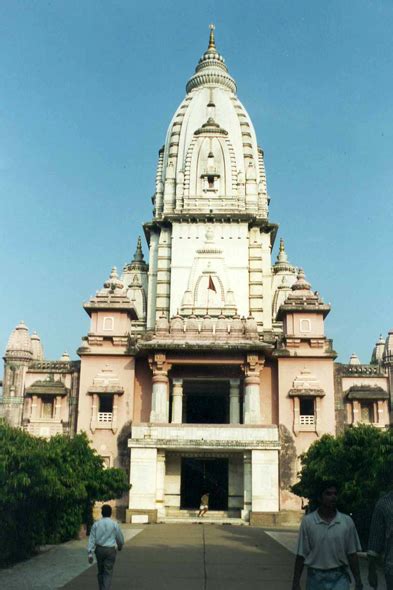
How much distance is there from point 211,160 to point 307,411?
65.1 feet

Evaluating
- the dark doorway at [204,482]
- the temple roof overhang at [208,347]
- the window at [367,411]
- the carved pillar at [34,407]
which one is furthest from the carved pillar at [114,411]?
the window at [367,411]

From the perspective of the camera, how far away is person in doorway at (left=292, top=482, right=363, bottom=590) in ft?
23.2

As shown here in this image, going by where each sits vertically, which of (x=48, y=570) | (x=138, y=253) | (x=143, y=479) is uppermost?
(x=138, y=253)

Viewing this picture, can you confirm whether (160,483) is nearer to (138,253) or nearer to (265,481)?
(265,481)

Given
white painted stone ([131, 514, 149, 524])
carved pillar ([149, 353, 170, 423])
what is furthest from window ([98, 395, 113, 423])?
white painted stone ([131, 514, 149, 524])

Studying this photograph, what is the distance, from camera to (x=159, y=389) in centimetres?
3231

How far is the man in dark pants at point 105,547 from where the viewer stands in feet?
34.3

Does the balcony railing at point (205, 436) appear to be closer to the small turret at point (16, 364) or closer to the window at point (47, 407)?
the window at point (47, 407)

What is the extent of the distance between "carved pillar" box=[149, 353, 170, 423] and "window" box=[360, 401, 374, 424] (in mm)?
10094

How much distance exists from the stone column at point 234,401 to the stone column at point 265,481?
2704 mm

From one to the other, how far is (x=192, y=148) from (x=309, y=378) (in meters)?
20.4

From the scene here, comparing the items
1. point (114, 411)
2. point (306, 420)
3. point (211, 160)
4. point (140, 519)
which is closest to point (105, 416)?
point (114, 411)

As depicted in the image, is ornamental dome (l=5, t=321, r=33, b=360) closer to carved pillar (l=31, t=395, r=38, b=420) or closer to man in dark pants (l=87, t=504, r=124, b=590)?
carved pillar (l=31, t=395, r=38, b=420)

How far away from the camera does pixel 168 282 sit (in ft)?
146
